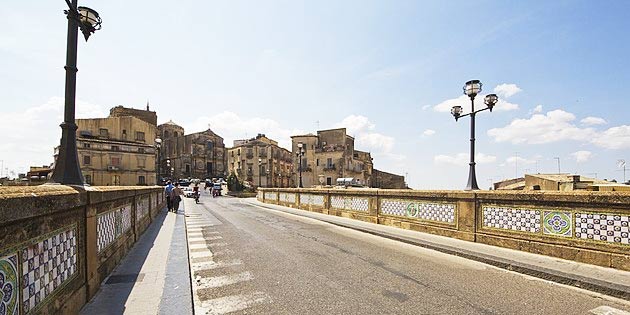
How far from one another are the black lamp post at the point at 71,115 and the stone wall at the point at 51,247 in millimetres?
703

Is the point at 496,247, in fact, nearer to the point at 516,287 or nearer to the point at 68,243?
the point at 516,287

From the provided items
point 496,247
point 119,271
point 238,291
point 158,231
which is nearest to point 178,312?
point 238,291

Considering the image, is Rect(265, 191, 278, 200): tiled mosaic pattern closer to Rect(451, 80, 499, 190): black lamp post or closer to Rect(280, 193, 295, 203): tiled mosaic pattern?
Rect(280, 193, 295, 203): tiled mosaic pattern

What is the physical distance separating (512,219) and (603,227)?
1.72m

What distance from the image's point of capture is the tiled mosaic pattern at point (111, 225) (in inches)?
197

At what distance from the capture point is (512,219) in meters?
7.57

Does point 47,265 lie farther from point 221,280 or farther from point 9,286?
point 221,280

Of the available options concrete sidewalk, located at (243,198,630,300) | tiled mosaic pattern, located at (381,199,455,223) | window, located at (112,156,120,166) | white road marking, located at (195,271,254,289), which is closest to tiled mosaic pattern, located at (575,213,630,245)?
concrete sidewalk, located at (243,198,630,300)

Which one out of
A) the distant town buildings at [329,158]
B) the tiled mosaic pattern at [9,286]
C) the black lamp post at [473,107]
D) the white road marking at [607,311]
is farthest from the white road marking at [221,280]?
the distant town buildings at [329,158]

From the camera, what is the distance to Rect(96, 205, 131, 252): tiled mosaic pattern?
16.5ft

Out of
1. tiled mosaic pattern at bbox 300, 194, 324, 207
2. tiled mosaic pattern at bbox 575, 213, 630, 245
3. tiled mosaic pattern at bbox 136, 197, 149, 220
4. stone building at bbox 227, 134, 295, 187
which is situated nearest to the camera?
tiled mosaic pattern at bbox 575, 213, 630, 245

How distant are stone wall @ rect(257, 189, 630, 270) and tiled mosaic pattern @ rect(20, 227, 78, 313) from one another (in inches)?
332

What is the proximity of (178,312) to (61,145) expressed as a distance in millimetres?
3598

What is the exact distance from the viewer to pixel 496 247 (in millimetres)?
7785
